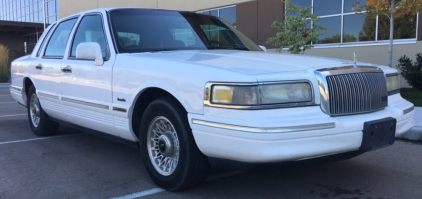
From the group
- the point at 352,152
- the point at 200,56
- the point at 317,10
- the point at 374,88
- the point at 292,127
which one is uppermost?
the point at 317,10

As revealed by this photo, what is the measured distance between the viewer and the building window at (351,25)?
11359 mm

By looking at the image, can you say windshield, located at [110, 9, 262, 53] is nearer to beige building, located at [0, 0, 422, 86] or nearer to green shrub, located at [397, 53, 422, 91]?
green shrub, located at [397, 53, 422, 91]

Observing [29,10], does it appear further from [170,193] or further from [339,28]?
[170,193]

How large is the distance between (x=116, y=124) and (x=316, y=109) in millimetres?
2067

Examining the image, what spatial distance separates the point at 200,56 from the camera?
3727mm

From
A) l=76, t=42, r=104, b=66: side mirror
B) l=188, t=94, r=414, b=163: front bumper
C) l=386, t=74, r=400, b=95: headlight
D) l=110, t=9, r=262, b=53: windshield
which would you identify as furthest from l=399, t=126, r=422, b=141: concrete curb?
l=76, t=42, r=104, b=66: side mirror

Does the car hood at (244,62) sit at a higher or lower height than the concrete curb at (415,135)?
higher

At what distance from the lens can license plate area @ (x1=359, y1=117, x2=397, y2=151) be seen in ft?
10.0

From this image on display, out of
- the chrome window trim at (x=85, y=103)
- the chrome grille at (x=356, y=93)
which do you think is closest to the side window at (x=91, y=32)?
the chrome window trim at (x=85, y=103)

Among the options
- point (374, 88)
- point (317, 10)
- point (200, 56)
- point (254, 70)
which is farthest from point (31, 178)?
point (317, 10)

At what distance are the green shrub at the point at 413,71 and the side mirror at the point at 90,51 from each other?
852 centimetres

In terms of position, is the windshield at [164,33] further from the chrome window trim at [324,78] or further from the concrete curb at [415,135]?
the concrete curb at [415,135]

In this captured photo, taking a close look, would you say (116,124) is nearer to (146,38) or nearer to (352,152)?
(146,38)

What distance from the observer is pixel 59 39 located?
5.55m
